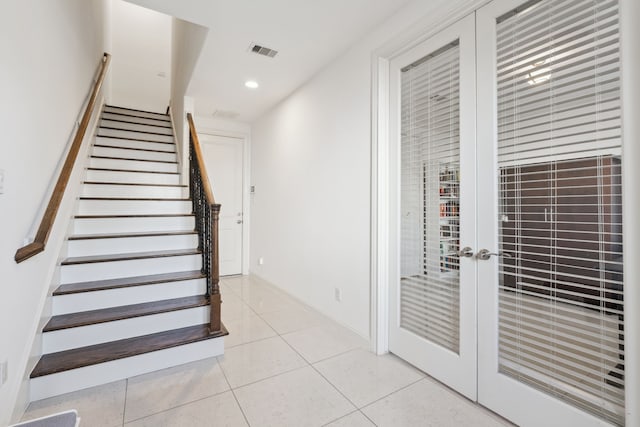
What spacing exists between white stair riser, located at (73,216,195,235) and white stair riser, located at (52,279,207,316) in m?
0.90

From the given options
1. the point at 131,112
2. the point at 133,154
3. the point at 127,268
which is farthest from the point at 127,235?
the point at 131,112

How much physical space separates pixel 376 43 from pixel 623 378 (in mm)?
2432

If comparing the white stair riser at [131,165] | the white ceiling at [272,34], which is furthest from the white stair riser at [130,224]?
the white ceiling at [272,34]

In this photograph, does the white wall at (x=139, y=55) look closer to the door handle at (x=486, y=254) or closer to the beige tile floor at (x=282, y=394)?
the beige tile floor at (x=282, y=394)

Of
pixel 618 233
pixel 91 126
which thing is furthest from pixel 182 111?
pixel 618 233

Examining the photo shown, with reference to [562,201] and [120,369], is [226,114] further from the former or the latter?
[562,201]

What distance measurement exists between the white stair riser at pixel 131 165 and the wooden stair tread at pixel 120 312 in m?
2.26

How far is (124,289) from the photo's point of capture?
2.33 meters

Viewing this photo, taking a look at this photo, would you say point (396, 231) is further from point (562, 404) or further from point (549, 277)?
point (562, 404)

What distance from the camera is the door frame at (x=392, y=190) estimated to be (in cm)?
117

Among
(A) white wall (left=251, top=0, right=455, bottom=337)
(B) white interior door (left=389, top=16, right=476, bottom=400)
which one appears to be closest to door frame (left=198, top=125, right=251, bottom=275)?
(A) white wall (left=251, top=0, right=455, bottom=337)

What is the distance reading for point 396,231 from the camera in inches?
89.0

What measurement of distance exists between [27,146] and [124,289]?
1198 millimetres

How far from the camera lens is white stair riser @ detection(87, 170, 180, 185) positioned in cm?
353
